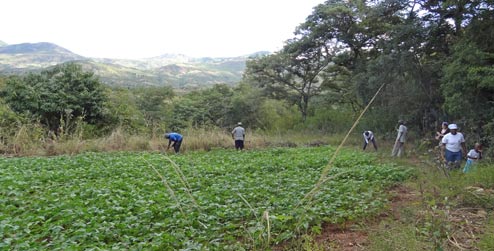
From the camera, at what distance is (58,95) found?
1911 centimetres

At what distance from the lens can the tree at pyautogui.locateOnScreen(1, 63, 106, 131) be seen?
18.8 metres

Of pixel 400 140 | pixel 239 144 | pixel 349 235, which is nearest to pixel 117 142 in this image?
pixel 239 144

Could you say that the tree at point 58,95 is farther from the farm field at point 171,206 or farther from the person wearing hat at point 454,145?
the person wearing hat at point 454,145

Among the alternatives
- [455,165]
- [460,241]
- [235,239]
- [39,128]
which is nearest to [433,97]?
[455,165]

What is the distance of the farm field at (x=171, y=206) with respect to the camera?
4.20m

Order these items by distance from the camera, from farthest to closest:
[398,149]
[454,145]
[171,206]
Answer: [398,149] < [454,145] < [171,206]

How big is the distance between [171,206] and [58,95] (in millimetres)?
16392

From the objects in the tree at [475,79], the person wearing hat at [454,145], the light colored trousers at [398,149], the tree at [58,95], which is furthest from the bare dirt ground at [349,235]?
the tree at [58,95]

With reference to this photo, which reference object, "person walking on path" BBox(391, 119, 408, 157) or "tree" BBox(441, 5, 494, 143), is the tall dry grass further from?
"tree" BBox(441, 5, 494, 143)

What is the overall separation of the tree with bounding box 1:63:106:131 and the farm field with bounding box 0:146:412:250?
1016 cm

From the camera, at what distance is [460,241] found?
14.1 ft

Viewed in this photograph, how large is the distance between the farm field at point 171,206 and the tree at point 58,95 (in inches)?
400

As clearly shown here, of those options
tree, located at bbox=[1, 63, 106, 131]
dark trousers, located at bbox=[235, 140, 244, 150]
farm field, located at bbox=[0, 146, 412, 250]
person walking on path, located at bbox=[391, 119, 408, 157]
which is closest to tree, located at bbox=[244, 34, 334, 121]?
dark trousers, located at bbox=[235, 140, 244, 150]

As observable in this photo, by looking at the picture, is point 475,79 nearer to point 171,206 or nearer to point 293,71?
point 171,206
